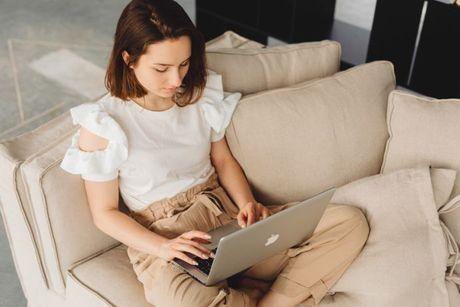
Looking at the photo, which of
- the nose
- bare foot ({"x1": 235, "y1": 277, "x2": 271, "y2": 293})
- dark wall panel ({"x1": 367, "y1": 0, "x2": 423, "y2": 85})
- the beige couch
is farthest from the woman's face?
dark wall panel ({"x1": 367, "y1": 0, "x2": 423, "y2": 85})

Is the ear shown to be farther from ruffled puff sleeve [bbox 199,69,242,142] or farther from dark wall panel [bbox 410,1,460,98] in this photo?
dark wall panel [bbox 410,1,460,98]

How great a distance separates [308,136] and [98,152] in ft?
1.86

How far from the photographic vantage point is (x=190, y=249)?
1210 millimetres

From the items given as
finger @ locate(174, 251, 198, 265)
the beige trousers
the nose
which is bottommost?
the beige trousers

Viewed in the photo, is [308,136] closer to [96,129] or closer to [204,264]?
[204,264]

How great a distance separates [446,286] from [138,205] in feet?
2.61

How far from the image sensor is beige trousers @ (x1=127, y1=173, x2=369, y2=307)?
1.25 metres

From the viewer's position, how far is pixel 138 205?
1.40m

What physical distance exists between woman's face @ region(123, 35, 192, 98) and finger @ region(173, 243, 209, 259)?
0.35 metres

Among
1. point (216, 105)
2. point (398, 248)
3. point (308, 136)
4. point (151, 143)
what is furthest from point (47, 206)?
point (398, 248)

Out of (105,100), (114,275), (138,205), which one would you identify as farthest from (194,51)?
(114,275)

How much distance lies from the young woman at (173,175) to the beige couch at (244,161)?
53mm

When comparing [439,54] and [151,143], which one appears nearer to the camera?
[151,143]

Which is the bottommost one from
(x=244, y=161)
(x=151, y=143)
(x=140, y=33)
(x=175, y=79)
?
(x=244, y=161)
